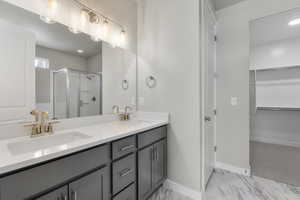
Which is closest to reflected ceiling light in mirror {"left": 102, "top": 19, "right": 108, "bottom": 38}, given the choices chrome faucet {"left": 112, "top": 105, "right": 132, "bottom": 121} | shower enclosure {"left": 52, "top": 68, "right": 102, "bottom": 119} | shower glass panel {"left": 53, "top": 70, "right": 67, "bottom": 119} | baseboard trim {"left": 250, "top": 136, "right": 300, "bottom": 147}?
shower enclosure {"left": 52, "top": 68, "right": 102, "bottom": 119}

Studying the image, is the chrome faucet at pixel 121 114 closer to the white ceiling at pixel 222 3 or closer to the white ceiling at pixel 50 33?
the white ceiling at pixel 50 33

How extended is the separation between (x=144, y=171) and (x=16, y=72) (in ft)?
4.80

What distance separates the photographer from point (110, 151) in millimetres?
1106

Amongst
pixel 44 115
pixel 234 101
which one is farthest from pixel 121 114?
pixel 234 101

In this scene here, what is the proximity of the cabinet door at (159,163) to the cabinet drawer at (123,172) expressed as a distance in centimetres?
36

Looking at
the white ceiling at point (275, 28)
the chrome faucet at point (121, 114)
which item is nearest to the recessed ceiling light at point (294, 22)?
the white ceiling at point (275, 28)

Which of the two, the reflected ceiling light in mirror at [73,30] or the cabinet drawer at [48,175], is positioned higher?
the reflected ceiling light in mirror at [73,30]

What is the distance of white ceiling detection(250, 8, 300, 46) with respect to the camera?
2.07m

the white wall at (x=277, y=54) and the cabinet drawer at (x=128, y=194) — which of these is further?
the white wall at (x=277, y=54)

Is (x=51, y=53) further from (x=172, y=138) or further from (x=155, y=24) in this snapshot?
(x=172, y=138)

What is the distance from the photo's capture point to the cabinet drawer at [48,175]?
0.65m

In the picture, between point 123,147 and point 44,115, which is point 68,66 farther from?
point 123,147

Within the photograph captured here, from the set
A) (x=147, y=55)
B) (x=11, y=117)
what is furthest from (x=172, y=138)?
(x=11, y=117)

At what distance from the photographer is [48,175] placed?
0.77m
